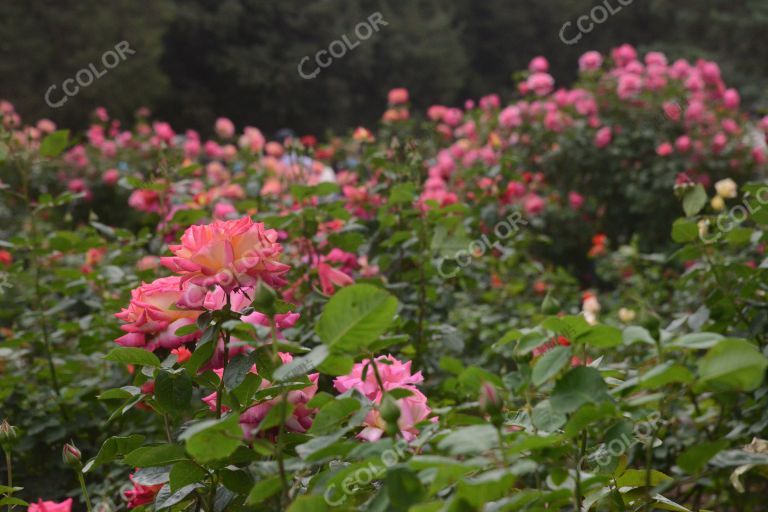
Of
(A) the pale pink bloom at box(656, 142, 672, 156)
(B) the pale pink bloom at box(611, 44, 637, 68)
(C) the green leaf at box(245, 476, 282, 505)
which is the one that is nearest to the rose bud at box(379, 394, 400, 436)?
(C) the green leaf at box(245, 476, 282, 505)

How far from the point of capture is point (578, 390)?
0.67 meters

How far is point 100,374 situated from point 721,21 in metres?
18.4

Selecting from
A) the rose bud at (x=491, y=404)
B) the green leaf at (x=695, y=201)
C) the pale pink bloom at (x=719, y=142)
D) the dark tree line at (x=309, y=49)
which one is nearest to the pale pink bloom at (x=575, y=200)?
the pale pink bloom at (x=719, y=142)

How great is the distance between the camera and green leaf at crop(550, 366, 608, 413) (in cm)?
66

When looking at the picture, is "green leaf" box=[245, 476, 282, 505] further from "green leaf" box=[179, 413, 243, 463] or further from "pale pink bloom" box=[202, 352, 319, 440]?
"pale pink bloom" box=[202, 352, 319, 440]

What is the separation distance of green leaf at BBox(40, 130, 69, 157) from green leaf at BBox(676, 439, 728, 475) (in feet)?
4.62

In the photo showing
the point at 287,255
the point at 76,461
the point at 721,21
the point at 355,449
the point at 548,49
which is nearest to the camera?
the point at 355,449

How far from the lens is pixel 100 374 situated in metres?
2.09

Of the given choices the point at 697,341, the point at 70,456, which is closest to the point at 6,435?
the point at 70,456

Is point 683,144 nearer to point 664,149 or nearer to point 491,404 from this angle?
point 664,149

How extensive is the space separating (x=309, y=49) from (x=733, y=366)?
1473 centimetres

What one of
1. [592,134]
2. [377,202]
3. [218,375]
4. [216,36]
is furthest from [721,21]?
[218,375]

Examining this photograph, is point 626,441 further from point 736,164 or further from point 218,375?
point 736,164

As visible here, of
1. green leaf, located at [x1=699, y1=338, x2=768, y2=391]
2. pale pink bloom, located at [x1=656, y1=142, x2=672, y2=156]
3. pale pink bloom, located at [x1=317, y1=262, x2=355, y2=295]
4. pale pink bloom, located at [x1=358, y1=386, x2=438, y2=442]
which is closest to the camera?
green leaf, located at [x1=699, y1=338, x2=768, y2=391]
